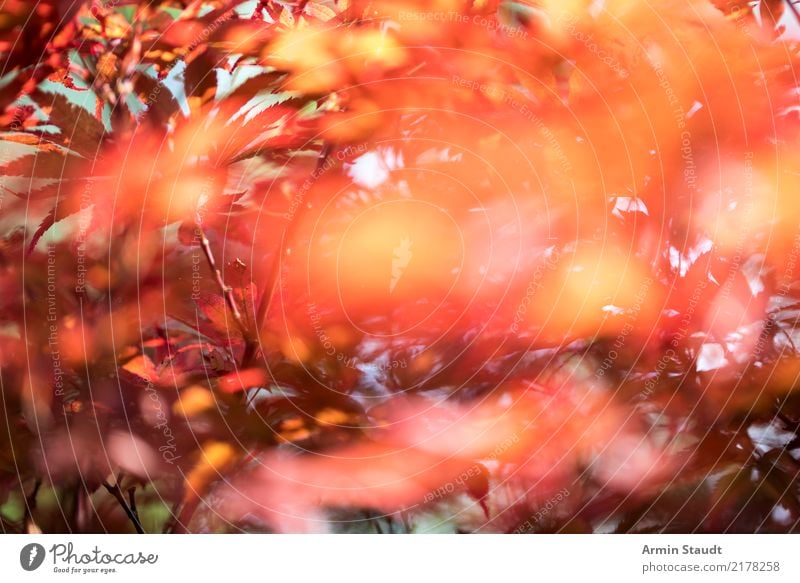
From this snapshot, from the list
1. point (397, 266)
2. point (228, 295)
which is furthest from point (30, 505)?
point (397, 266)

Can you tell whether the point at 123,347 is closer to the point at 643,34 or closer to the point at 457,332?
the point at 457,332

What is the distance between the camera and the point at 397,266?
0.62m

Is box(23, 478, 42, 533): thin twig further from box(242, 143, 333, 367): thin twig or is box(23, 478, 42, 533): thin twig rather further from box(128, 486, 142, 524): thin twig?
box(242, 143, 333, 367): thin twig

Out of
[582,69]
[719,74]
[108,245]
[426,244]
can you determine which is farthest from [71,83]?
[719,74]

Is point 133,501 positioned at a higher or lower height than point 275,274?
lower

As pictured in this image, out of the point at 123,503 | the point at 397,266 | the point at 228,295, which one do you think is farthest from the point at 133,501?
the point at 397,266
